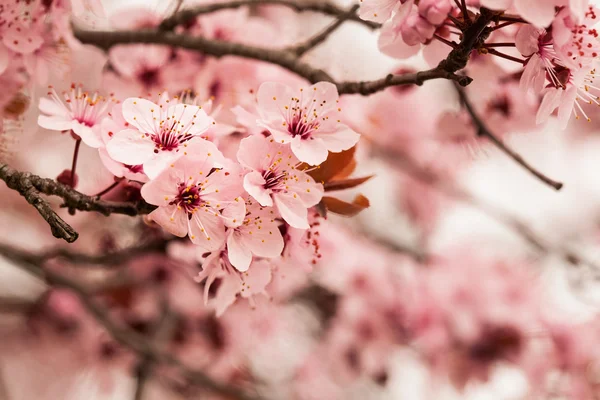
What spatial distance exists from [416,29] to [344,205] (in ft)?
0.55

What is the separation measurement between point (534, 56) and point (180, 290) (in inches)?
35.1

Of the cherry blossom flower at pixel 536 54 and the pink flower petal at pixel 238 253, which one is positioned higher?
the cherry blossom flower at pixel 536 54

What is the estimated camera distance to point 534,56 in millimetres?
411

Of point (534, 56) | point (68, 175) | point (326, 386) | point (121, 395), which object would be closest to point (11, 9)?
point (68, 175)

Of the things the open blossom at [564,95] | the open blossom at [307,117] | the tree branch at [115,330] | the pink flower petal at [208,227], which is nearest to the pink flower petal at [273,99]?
the open blossom at [307,117]

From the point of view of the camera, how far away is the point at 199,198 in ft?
1.35

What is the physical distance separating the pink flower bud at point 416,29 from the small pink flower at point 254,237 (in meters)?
0.18

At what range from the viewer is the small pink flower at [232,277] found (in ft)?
1.48

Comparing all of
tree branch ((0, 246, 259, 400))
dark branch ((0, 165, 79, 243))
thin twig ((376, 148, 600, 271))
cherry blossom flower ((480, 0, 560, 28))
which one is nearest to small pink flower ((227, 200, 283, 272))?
dark branch ((0, 165, 79, 243))

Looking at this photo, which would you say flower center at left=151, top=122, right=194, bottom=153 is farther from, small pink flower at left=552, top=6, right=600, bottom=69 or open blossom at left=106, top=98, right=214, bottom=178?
small pink flower at left=552, top=6, right=600, bottom=69

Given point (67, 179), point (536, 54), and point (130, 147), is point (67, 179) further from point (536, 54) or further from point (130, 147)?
point (536, 54)

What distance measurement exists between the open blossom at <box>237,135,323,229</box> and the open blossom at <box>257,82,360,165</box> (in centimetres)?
2

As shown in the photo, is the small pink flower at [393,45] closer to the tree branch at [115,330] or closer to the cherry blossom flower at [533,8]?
the cherry blossom flower at [533,8]

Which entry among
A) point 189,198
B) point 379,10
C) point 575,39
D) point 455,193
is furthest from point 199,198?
point 455,193
